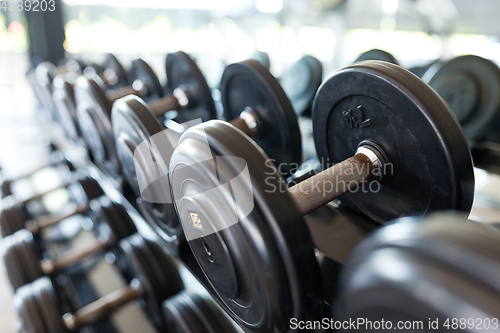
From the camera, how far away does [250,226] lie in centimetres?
44

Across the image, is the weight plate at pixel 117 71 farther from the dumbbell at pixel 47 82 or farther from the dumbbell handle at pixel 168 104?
the dumbbell handle at pixel 168 104

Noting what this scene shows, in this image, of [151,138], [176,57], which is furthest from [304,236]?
[176,57]

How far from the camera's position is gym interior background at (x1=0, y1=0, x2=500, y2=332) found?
1.67m

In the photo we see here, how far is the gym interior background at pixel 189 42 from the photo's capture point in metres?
1.67

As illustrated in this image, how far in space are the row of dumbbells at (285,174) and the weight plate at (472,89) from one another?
63 centimetres

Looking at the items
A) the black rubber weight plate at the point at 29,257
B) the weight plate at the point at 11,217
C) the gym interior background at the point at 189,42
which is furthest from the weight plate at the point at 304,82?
the weight plate at the point at 11,217

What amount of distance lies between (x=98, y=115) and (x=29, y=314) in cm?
69

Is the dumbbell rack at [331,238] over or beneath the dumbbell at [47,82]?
beneath

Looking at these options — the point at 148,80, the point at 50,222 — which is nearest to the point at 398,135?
the point at 148,80

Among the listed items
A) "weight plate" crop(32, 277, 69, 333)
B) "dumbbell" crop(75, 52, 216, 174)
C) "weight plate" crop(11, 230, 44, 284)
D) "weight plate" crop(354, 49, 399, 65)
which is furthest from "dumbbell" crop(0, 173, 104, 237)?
"weight plate" crop(354, 49, 399, 65)

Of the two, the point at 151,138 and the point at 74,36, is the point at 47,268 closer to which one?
the point at 151,138

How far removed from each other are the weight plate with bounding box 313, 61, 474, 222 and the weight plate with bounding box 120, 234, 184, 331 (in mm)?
704

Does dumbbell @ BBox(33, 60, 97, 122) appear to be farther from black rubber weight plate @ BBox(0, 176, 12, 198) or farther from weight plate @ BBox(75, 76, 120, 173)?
weight plate @ BBox(75, 76, 120, 173)

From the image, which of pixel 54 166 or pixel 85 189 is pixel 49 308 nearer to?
pixel 85 189
